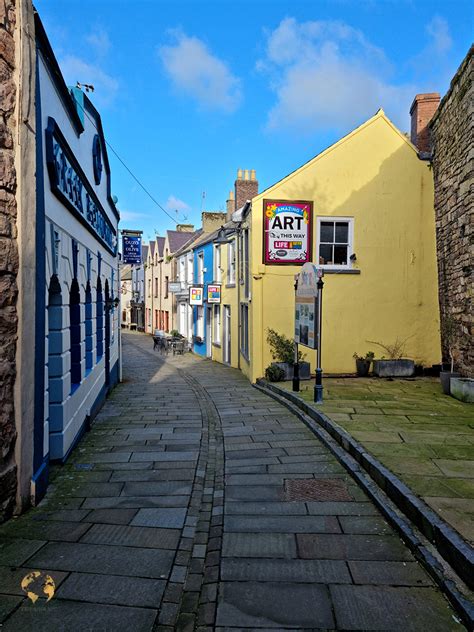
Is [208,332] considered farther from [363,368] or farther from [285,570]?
[285,570]

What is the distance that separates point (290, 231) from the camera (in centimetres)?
1446

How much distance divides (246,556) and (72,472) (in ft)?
10.9

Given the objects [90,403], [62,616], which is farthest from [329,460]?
[90,403]

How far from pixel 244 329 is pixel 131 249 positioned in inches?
236

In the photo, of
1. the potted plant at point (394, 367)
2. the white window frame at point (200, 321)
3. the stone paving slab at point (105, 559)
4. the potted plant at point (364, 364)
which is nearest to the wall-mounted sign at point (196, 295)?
the white window frame at point (200, 321)

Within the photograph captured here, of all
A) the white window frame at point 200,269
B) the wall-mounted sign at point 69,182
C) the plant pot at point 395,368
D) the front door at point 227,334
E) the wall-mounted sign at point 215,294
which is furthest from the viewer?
the white window frame at point 200,269

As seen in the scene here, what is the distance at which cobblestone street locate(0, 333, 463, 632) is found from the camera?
3.33 m

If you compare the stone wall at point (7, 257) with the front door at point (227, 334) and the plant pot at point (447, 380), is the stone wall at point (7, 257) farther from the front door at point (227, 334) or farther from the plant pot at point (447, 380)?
the front door at point (227, 334)

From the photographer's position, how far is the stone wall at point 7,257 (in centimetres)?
467

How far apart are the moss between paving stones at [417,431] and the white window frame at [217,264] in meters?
10.7

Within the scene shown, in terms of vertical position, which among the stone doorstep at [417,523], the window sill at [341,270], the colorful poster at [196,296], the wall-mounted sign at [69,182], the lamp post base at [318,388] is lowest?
the stone doorstep at [417,523]

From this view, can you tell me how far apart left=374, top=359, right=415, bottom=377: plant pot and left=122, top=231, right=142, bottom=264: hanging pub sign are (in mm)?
10494

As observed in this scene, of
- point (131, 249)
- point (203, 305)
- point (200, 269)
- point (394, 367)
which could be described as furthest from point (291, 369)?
point (200, 269)

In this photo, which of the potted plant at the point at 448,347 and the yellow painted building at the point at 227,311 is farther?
the yellow painted building at the point at 227,311
